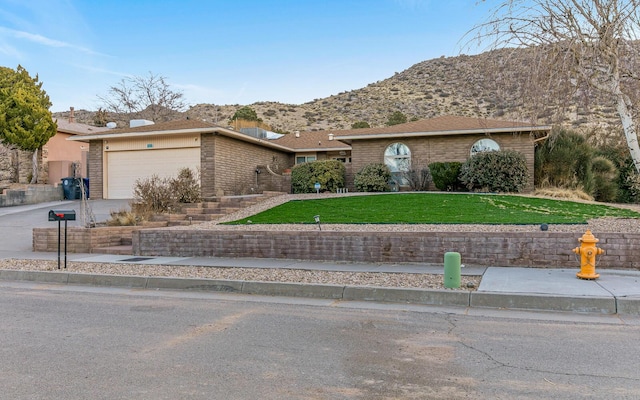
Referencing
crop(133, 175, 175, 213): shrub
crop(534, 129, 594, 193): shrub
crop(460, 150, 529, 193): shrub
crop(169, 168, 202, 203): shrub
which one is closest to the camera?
crop(133, 175, 175, 213): shrub

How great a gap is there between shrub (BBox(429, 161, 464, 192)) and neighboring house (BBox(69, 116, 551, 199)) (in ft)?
5.19

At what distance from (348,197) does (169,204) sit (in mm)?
6712

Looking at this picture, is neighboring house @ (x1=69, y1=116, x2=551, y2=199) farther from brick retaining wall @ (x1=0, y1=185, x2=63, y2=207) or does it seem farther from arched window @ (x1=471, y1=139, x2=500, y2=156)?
brick retaining wall @ (x1=0, y1=185, x2=63, y2=207)

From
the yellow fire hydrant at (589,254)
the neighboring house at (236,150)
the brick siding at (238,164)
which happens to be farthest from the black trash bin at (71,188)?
the yellow fire hydrant at (589,254)

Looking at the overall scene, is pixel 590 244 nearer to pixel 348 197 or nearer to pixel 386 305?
pixel 386 305

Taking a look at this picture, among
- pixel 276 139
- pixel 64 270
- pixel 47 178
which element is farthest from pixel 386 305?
pixel 47 178

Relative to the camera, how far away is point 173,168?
22609 millimetres

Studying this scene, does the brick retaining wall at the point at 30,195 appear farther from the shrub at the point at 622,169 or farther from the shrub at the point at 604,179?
the shrub at the point at 622,169

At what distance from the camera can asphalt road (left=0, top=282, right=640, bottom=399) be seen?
423 cm

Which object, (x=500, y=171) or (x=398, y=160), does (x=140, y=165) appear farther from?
(x=500, y=171)

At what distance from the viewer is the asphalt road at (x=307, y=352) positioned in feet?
13.9

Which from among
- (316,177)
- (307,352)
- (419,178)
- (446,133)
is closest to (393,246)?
(307,352)

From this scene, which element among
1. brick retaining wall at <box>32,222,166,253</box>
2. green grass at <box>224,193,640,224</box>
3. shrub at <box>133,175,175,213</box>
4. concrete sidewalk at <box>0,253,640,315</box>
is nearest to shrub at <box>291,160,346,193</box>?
green grass at <box>224,193,640,224</box>

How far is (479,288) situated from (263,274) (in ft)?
13.6
